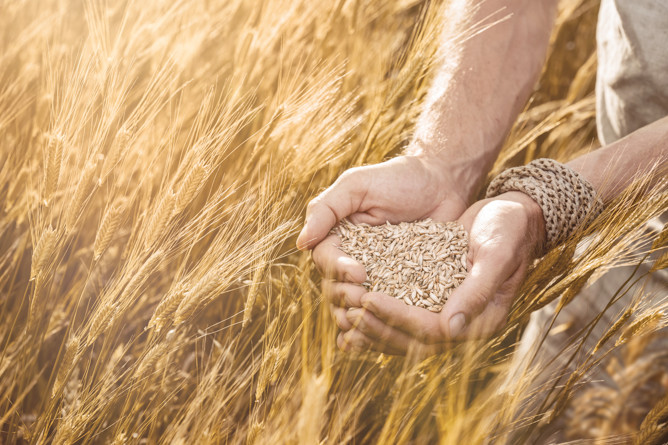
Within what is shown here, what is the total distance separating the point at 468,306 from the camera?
2.48ft

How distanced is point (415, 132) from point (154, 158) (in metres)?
0.54

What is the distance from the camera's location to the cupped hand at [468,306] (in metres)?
0.76

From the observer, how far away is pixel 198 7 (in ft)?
3.19

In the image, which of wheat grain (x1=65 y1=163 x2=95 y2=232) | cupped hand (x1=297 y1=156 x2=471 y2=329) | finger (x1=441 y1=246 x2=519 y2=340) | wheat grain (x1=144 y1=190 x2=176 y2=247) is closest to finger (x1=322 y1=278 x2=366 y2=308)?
cupped hand (x1=297 y1=156 x2=471 y2=329)

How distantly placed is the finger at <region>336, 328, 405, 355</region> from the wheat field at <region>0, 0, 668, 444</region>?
0.03 m

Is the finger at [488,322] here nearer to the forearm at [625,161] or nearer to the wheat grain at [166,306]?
the forearm at [625,161]

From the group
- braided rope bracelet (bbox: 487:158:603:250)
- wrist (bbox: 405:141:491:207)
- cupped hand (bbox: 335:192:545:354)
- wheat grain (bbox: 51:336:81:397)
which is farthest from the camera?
wrist (bbox: 405:141:491:207)

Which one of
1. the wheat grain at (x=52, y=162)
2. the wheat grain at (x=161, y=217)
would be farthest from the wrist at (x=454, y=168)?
the wheat grain at (x=52, y=162)

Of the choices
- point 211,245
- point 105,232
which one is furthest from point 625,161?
point 105,232

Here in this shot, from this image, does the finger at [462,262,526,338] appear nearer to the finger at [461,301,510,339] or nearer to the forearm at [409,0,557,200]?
the finger at [461,301,510,339]

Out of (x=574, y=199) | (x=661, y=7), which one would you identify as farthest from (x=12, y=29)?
(x=661, y=7)

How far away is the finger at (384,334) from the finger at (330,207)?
14 centimetres

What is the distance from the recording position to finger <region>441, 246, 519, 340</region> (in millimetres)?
748

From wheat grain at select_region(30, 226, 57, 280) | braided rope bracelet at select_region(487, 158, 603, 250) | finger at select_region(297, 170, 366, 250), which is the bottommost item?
braided rope bracelet at select_region(487, 158, 603, 250)
